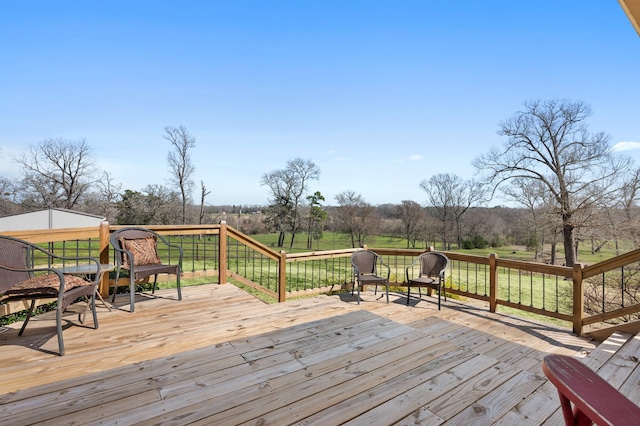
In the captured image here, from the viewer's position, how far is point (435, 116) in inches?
390

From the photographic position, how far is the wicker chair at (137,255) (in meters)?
3.52

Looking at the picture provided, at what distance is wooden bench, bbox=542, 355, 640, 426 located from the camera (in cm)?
66

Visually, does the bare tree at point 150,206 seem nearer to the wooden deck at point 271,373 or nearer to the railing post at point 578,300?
the wooden deck at point 271,373

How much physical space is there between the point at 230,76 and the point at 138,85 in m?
2.50

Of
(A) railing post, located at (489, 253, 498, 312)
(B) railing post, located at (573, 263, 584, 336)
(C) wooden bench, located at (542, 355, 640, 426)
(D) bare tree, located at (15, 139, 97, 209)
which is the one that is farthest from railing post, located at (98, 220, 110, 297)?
(D) bare tree, located at (15, 139, 97, 209)

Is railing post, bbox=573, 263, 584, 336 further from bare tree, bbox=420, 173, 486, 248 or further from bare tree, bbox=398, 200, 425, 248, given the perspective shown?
bare tree, bbox=420, 173, 486, 248

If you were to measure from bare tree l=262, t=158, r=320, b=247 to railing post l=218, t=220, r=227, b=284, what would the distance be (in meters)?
17.9

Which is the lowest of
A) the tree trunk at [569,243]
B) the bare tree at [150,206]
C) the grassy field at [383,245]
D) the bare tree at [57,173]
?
the grassy field at [383,245]

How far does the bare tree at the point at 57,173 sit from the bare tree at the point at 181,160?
553 cm

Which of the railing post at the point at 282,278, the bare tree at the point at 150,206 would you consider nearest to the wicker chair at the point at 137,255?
the railing post at the point at 282,278

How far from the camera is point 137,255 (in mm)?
3857

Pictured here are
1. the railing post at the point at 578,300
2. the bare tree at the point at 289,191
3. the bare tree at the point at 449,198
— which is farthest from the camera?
the bare tree at the point at 289,191

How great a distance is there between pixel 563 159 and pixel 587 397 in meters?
16.1

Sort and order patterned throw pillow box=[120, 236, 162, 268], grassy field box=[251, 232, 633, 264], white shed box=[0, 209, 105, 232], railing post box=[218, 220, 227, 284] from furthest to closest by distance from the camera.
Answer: grassy field box=[251, 232, 633, 264]
white shed box=[0, 209, 105, 232]
railing post box=[218, 220, 227, 284]
patterned throw pillow box=[120, 236, 162, 268]
